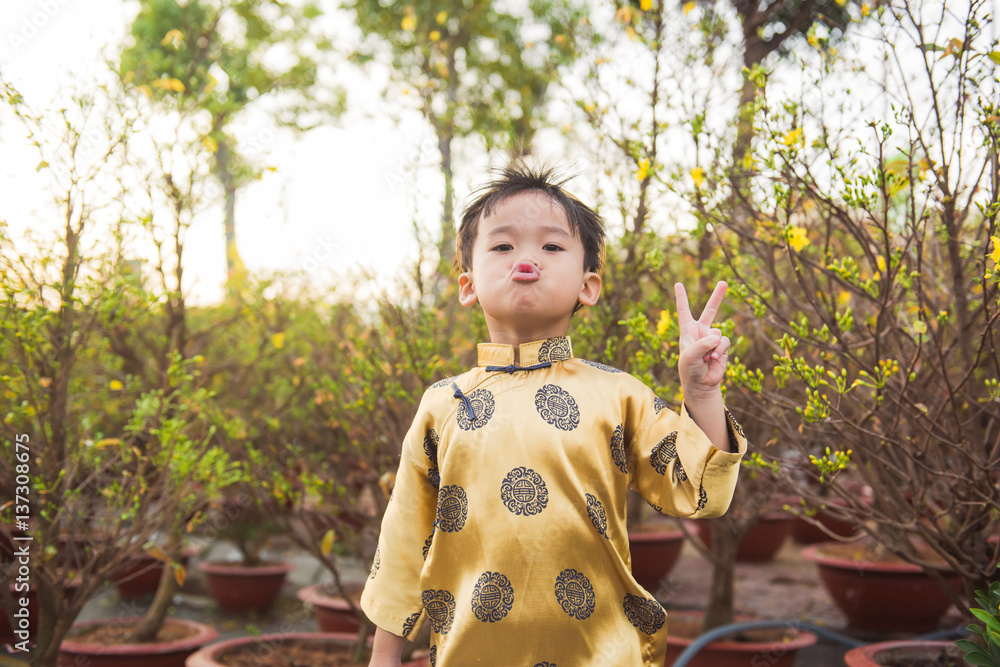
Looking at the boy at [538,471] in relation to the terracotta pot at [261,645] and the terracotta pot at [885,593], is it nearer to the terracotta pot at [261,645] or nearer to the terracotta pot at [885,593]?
the terracotta pot at [261,645]

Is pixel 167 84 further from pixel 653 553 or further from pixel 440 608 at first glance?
pixel 653 553

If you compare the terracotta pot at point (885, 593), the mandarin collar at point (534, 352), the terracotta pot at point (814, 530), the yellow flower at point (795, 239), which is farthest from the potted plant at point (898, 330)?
the terracotta pot at point (814, 530)

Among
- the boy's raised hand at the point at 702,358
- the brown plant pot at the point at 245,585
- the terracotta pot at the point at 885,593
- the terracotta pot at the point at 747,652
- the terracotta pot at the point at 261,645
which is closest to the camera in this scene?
the boy's raised hand at the point at 702,358

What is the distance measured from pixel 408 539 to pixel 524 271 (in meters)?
0.71

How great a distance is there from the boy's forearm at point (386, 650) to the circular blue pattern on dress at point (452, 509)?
282 millimetres

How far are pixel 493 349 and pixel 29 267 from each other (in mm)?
2499

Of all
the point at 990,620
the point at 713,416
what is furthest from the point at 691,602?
the point at 713,416

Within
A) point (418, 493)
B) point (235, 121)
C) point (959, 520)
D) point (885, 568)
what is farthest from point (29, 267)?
point (885, 568)

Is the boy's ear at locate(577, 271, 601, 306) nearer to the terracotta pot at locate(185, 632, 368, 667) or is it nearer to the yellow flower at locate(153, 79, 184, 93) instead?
the terracotta pot at locate(185, 632, 368, 667)

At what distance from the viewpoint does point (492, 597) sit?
1555 mm

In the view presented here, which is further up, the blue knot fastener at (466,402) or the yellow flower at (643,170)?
the yellow flower at (643,170)

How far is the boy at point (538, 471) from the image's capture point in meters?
1.54

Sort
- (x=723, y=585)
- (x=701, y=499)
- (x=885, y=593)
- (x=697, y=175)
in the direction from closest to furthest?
1. (x=701, y=499)
2. (x=697, y=175)
3. (x=723, y=585)
4. (x=885, y=593)

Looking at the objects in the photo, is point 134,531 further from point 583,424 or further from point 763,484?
point 763,484
